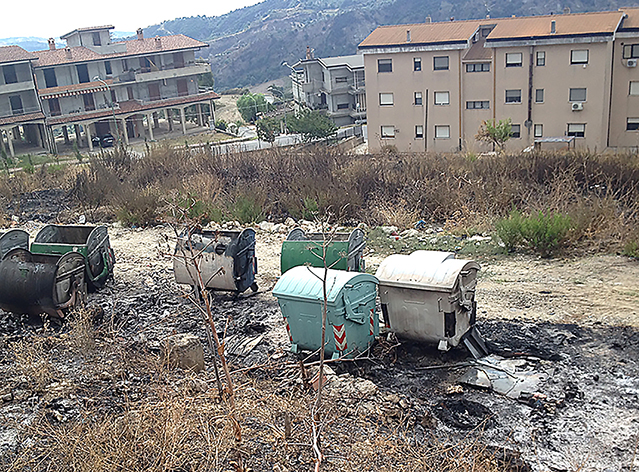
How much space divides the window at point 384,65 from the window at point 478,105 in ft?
18.9

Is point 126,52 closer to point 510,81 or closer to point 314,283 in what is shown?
point 510,81

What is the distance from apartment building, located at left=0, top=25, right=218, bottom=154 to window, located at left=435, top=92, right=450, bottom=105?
20585mm

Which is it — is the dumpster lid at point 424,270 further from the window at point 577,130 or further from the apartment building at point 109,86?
the apartment building at point 109,86

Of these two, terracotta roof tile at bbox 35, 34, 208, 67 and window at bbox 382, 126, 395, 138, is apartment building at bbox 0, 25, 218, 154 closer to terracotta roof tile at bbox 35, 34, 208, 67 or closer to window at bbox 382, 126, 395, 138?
terracotta roof tile at bbox 35, 34, 208, 67

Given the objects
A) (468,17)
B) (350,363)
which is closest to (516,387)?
(350,363)

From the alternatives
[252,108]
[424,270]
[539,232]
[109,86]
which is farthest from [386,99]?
[424,270]

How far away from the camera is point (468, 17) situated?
11400 centimetres

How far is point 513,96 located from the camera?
3725 cm

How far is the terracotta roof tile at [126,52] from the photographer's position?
47.0 meters

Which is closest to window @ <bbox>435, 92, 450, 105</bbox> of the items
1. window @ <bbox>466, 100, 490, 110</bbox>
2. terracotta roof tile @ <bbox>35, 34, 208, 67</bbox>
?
window @ <bbox>466, 100, 490, 110</bbox>

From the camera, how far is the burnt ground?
Result: 570 centimetres

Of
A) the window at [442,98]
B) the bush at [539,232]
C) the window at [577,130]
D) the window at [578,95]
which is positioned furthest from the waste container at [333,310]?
the window at [442,98]

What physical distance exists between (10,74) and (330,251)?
4360 centimetres

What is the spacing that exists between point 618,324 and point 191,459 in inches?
232
